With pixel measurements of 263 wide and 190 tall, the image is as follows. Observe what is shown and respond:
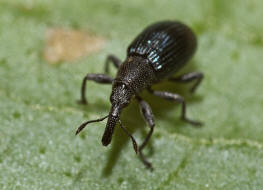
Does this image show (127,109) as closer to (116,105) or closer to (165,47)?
(116,105)

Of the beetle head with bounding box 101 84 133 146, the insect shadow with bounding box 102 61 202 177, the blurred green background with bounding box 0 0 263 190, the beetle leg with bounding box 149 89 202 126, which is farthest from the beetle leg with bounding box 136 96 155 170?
the beetle head with bounding box 101 84 133 146

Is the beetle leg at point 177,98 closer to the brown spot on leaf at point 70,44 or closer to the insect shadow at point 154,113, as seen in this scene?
the insect shadow at point 154,113

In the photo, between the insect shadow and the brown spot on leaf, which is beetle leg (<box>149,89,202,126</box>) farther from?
the brown spot on leaf

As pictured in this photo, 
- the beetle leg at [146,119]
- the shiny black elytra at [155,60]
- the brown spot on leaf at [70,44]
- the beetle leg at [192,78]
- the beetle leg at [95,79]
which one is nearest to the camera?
the beetle leg at [146,119]

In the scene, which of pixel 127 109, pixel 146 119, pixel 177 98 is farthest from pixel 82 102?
pixel 177 98

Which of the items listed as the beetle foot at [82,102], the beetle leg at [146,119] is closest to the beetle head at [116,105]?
the beetle leg at [146,119]
